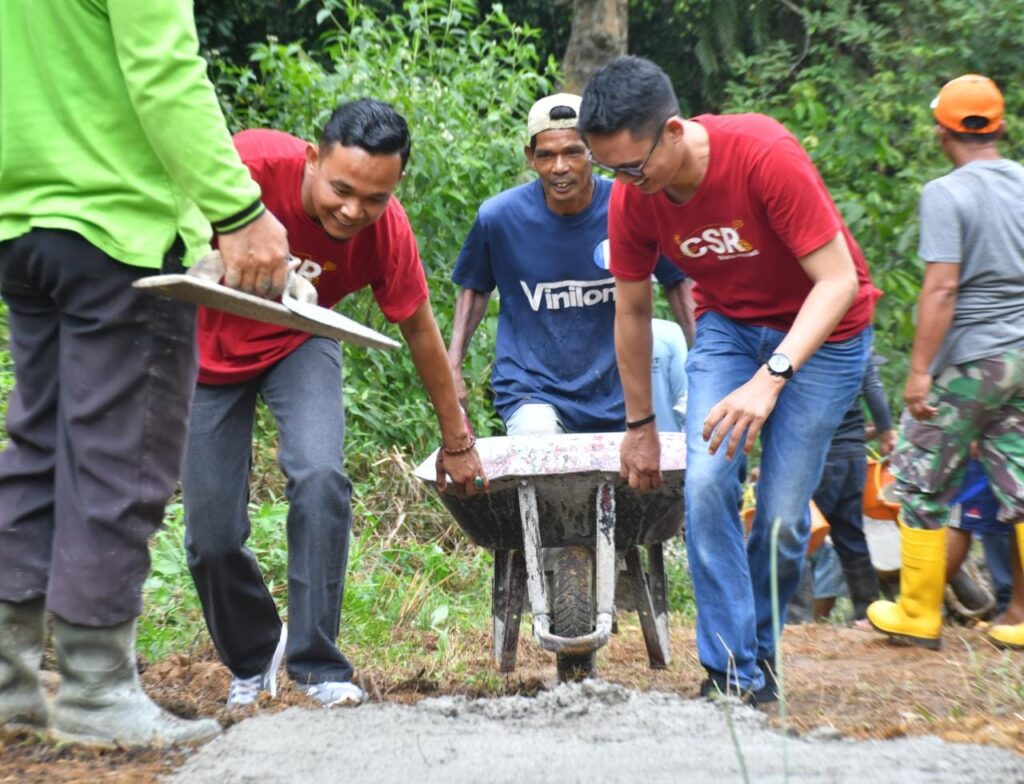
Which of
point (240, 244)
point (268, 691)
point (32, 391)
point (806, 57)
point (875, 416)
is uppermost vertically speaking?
point (806, 57)

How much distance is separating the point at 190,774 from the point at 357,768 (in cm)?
36

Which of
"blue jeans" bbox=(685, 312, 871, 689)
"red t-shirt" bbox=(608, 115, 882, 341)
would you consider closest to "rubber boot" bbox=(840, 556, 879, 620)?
"blue jeans" bbox=(685, 312, 871, 689)

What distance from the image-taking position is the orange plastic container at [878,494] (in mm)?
8016

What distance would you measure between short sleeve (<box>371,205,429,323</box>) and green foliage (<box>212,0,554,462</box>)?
140 inches

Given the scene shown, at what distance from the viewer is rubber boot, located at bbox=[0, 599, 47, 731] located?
127 inches

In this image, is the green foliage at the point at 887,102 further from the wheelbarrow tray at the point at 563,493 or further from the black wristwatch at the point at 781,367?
the black wristwatch at the point at 781,367

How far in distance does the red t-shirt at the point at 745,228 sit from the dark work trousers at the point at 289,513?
1044 millimetres

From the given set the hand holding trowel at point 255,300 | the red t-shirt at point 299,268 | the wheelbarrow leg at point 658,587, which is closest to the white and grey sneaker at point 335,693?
the red t-shirt at point 299,268

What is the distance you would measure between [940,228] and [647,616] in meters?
1.99

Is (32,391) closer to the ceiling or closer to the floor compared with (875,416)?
closer to the ceiling

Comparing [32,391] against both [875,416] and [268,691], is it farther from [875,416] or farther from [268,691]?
[875,416]

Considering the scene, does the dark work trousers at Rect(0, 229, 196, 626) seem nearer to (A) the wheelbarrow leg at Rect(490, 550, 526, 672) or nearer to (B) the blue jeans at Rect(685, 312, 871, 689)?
(B) the blue jeans at Rect(685, 312, 871, 689)

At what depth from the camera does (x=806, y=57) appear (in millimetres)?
14461

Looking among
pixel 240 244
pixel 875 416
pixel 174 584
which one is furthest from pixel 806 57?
pixel 240 244
